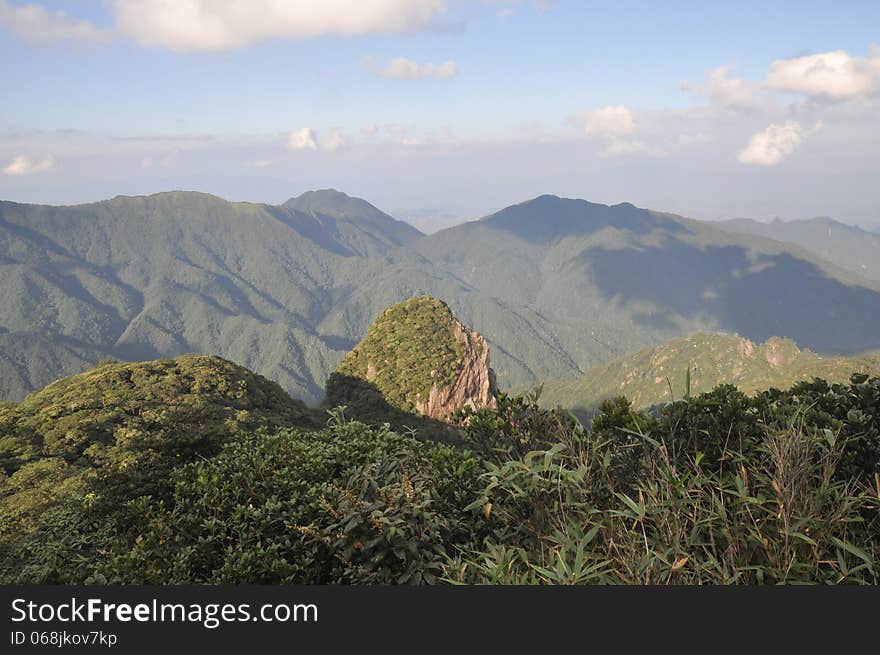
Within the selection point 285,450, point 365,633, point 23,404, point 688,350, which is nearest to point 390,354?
point 23,404

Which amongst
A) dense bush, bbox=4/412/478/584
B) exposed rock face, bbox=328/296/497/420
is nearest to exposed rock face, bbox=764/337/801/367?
exposed rock face, bbox=328/296/497/420

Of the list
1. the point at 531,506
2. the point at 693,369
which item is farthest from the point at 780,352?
the point at 531,506

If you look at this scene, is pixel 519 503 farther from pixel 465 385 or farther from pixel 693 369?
pixel 693 369

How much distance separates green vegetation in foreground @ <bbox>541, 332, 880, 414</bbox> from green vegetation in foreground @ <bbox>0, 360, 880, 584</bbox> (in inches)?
4160

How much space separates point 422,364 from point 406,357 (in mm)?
2213

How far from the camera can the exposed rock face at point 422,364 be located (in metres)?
53.5

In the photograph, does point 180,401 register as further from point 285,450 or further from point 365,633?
point 365,633

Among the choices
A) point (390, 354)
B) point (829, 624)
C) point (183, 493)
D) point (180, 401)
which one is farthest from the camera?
point (390, 354)

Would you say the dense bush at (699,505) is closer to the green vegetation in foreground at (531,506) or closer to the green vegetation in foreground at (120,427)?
the green vegetation in foreground at (531,506)

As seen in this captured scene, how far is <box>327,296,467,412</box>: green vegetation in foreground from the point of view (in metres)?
54.0

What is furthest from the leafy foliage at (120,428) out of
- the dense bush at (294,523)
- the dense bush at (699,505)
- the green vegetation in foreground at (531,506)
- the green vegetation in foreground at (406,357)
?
the green vegetation in foreground at (406,357)

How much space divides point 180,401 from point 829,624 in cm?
2871

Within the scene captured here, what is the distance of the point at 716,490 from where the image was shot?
4.64 m

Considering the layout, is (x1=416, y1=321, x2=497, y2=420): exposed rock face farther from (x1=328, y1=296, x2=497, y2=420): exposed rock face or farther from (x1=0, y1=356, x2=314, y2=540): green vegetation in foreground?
(x1=0, y1=356, x2=314, y2=540): green vegetation in foreground
